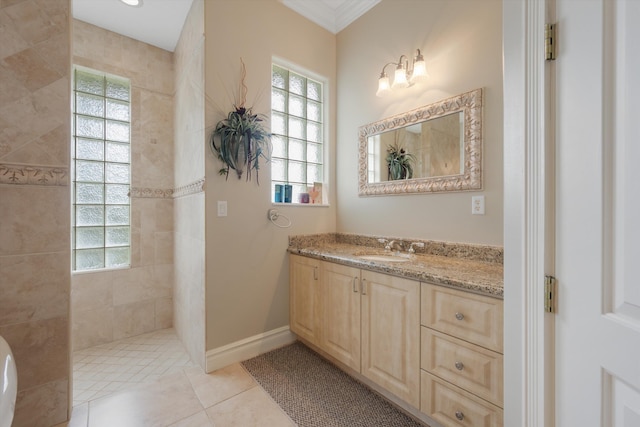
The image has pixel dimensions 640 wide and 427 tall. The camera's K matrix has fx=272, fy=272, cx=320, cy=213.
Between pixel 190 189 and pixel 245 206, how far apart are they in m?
0.51

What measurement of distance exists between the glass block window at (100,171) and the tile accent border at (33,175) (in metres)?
1.14

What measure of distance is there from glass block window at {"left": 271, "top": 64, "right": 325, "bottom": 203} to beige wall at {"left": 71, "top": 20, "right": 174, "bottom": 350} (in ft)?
3.95

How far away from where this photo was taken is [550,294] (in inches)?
29.9

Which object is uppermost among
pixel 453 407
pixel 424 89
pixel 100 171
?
pixel 424 89

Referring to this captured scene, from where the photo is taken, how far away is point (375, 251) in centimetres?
219

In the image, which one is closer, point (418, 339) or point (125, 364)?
point (418, 339)

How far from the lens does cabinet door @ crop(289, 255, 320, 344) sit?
6.86ft

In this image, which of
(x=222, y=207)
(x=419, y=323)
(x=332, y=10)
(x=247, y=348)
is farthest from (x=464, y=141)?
(x=247, y=348)

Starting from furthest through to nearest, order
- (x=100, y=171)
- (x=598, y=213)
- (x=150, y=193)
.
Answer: (x=150, y=193) → (x=100, y=171) → (x=598, y=213)

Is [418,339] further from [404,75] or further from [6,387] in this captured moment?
[404,75]

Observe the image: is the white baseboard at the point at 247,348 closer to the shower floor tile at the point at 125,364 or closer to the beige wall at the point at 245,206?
the beige wall at the point at 245,206

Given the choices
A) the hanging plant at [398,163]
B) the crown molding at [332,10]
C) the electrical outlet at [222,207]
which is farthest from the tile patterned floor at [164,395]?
the crown molding at [332,10]

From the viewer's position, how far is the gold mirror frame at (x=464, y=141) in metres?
1.72

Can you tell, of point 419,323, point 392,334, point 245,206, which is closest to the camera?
point 419,323
